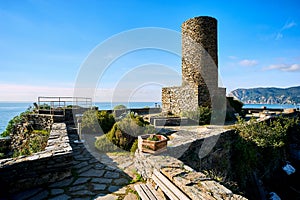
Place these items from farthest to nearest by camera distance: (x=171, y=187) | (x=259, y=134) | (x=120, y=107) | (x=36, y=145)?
(x=120, y=107)
(x=259, y=134)
(x=36, y=145)
(x=171, y=187)

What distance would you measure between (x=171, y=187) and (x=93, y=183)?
1.89 meters

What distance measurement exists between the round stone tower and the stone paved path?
1020cm

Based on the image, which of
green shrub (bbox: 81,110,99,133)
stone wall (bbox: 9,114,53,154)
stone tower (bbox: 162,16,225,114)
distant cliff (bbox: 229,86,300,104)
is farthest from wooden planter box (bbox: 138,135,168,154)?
distant cliff (bbox: 229,86,300,104)

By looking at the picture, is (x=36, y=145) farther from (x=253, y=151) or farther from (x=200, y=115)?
(x=200, y=115)

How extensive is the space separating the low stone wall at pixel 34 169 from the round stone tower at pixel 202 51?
37.9ft

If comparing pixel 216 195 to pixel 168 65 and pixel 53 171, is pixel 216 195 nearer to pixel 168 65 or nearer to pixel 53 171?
pixel 53 171

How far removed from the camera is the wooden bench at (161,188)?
8.58 ft

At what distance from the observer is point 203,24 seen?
44.5 ft

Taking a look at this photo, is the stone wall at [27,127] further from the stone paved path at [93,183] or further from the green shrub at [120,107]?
the stone paved path at [93,183]

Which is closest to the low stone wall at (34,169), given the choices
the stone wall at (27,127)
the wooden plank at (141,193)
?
the wooden plank at (141,193)

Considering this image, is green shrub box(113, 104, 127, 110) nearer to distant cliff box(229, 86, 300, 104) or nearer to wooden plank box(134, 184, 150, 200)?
wooden plank box(134, 184, 150, 200)

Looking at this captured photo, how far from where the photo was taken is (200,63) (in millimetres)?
13633

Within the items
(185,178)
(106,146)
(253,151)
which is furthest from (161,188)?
(253,151)

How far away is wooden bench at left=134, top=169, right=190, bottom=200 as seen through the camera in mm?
2615
